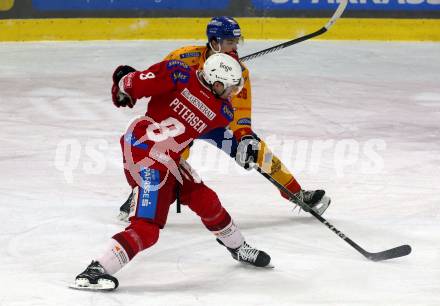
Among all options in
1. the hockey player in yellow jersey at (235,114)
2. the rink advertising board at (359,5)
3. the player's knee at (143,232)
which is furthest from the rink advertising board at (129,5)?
the player's knee at (143,232)

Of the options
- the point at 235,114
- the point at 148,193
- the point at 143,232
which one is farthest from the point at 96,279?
the point at 235,114

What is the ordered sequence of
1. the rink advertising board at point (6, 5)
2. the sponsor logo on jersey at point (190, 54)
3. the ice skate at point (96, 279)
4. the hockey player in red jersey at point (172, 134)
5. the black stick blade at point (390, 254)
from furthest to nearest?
the rink advertising board at point (6, 5) < the sponsor logo on jersey at point (190, 54) < the black stick blade at point (390, 254) < the hockey player in red jersey at point (172, 134) < the ice skate at point (96, 279)

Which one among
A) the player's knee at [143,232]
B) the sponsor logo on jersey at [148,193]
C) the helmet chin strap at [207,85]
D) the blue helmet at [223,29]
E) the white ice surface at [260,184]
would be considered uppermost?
the blue helmet at [223,29]

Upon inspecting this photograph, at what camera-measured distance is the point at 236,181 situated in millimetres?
6082

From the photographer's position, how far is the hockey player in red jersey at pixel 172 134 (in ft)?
13.4

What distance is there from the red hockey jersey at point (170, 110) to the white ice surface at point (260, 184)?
581 millimetres

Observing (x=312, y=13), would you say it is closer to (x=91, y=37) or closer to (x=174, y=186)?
(x=91, y=37)

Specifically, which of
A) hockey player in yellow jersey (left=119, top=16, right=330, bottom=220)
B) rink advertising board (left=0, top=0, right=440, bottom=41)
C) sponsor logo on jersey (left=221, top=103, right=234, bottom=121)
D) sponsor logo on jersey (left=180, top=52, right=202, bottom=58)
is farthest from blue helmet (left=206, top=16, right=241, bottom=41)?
rink advertising board (left=0, top=0, right=440, bottom=41)

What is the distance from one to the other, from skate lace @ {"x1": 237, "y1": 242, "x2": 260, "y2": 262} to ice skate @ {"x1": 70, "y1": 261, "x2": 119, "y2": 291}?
709 millimetres

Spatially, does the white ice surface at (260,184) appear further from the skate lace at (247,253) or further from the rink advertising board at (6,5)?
the rink advertising board at (6,5)

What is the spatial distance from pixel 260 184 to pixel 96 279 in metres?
2.32

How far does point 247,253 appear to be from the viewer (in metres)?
4.37

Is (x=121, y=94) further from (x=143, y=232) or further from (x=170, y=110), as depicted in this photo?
(x=143, y=232)

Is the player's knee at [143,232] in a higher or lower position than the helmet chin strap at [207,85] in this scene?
lower
